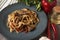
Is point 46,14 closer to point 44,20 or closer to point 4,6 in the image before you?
point 44,20

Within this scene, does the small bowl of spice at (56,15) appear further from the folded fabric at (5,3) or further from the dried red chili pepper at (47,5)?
the folded fabric at (5,3)

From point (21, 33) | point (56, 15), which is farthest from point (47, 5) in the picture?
point (21, 33)

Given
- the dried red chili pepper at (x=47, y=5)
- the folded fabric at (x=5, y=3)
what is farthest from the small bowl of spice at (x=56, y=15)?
the folded fabric at (x=5, y=3)

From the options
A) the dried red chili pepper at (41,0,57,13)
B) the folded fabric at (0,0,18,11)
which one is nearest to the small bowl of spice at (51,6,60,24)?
the dried red chili pepper at (41,0,57,13)

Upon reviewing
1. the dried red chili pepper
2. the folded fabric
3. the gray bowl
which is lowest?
the gray bowl

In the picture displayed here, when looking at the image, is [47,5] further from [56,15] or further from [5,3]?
[5,3]

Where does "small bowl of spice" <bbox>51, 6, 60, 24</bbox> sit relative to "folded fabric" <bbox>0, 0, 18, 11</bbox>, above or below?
below

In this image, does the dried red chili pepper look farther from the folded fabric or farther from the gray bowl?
the folded fabric

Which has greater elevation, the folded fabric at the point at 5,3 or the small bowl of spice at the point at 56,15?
the folded fabric at the point at 5,3

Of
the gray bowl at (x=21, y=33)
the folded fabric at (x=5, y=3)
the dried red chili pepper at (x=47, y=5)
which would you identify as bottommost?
the gray bowl at (x=21, y=33)

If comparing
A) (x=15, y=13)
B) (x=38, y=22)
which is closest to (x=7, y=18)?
(x=15, y=13)

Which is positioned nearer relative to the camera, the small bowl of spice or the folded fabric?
the small bowl of spice
